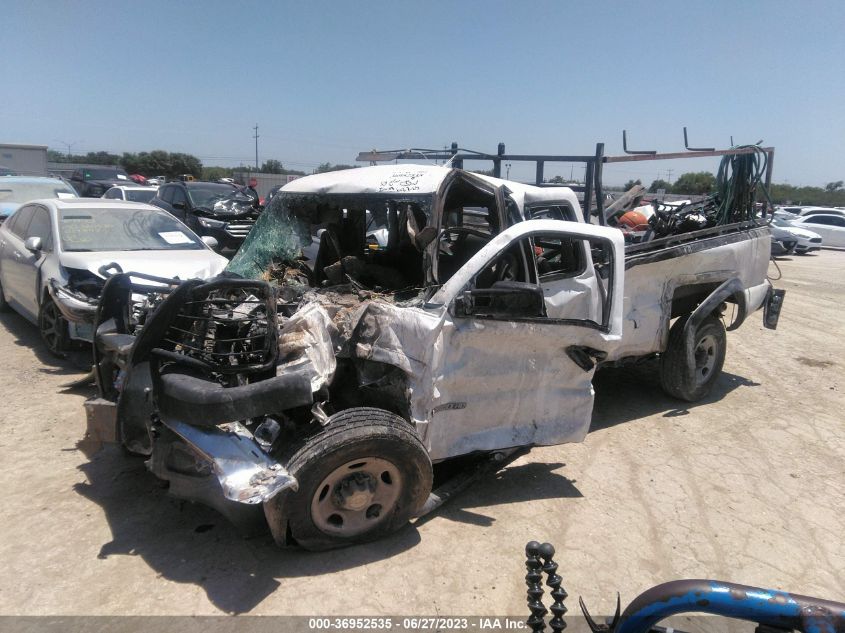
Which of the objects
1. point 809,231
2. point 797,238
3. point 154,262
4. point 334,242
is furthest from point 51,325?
point 809,231

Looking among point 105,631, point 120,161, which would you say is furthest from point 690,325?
point 120,161

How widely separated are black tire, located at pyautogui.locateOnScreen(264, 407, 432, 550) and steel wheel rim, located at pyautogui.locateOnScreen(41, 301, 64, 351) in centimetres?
409

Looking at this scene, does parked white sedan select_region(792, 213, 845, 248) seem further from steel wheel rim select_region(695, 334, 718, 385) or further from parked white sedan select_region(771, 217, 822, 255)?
steel wheel rim select_region(695, 334, 718, 385)

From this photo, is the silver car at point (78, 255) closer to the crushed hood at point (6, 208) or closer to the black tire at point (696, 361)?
the crushed hood at point (6, 208)

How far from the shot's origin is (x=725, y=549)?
141 inches

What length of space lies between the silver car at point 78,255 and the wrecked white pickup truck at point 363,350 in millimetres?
1969

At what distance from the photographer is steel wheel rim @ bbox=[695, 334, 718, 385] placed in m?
6.10

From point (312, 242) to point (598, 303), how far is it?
232 centimetres

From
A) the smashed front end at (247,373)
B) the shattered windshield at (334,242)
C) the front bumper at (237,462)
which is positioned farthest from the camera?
the shattered windshield at (334,242)

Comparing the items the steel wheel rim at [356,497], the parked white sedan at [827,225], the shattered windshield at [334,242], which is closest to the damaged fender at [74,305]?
the shattered windshield at [334,242]

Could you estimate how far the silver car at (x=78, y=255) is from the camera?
586cm

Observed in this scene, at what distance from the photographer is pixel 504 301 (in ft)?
12.0

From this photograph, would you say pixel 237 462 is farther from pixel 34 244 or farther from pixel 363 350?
pixel 34 244

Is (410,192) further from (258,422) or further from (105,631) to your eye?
(105,631)
